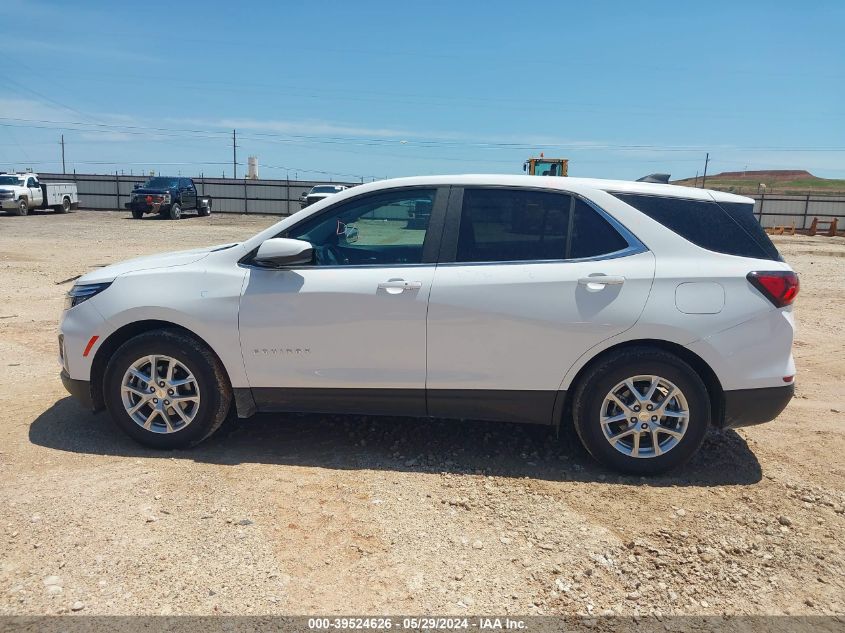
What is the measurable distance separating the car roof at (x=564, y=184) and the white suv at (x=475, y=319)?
0.01 meters

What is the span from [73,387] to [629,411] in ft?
11.8

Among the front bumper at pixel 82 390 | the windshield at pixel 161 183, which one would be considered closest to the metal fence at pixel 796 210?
the windshield at pixel 161 183

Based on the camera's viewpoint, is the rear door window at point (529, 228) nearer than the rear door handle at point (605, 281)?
No

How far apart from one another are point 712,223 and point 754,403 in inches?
44.0

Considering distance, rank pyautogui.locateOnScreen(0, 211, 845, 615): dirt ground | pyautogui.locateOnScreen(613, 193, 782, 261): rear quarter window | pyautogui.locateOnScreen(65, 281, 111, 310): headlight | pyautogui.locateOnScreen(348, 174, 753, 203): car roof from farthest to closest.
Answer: pyautogui.locateOnScreen(65, 281, 111, 310): headlight
pyautogui.locateOnScreen(348, 174, 753, 203): car roof
pyautogui.locateOnScreen(613, 193, 782, 261): rear quarter window
pyautogui.locateOnScreen(0, 211, 845, 615): dirt ground

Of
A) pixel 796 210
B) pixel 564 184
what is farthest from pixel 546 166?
pixel 564 184

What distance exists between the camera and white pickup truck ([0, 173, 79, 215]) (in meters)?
31.1

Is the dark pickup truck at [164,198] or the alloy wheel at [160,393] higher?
the dark pickup truck at [164,198]

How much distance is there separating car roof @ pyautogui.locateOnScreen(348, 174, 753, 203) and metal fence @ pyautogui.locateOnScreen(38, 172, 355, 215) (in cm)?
3662

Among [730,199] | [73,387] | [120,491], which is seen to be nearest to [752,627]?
[730,199]

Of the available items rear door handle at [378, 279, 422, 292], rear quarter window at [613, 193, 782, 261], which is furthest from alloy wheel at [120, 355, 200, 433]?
rear quarter window at [613, 193, 782, 261]

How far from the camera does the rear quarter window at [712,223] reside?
4.09m

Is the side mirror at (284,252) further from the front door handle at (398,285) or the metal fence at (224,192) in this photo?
the metal fence at (224,192)

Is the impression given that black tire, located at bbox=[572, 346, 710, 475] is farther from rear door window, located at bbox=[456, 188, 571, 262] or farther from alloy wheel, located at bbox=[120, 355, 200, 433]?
alloy wheel, located at bbox=[120, 355, 200, 433]
